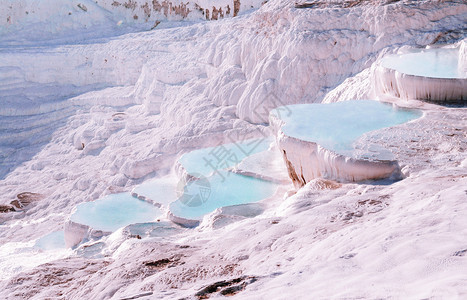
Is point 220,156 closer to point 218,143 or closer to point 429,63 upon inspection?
point 218,143

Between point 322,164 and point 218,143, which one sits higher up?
point 322,164

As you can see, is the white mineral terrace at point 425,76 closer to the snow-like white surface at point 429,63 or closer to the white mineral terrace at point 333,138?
the snow-like white surface at point 429,63

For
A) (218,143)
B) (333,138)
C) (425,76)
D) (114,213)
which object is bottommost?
(114,213)

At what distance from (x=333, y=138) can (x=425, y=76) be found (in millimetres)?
2073

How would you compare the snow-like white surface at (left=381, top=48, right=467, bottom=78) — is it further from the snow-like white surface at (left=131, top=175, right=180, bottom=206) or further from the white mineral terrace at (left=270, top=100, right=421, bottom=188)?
the snow-like white surface at (left=131, top=175, right=180, bottom=206)

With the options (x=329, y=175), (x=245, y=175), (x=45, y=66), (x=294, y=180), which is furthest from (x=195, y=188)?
(x=45, y=66)

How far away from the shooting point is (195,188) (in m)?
7.66

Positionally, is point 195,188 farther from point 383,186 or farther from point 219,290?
point 219,290

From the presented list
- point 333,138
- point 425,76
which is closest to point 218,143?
point 425,76

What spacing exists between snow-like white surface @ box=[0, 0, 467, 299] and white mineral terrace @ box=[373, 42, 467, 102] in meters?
0.39

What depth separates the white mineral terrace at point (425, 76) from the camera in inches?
257

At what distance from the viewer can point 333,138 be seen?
5.65 metres

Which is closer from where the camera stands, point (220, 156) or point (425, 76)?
point (425, 76)

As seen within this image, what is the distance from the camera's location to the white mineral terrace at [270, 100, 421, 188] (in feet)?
16.3
